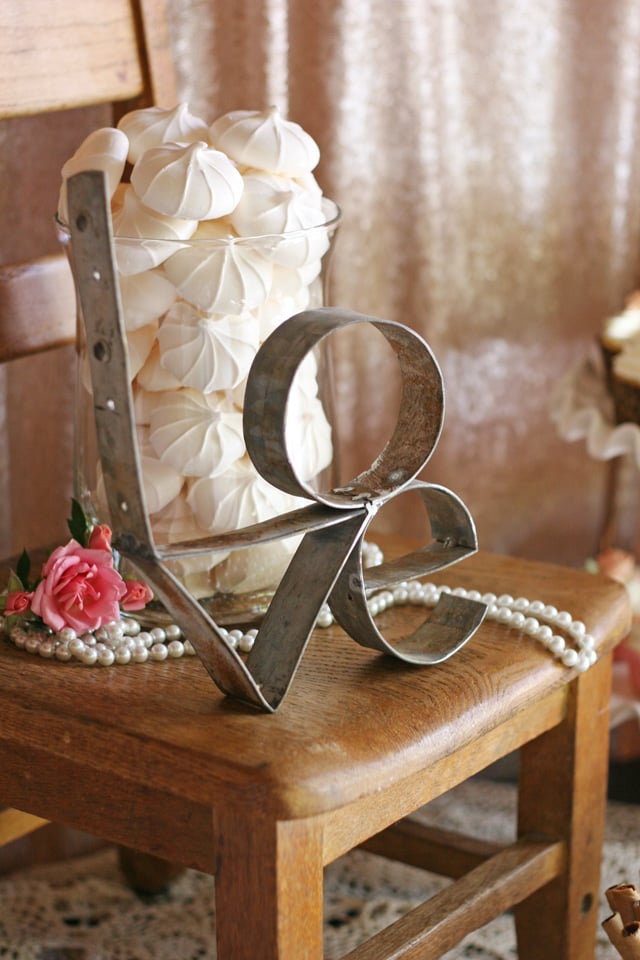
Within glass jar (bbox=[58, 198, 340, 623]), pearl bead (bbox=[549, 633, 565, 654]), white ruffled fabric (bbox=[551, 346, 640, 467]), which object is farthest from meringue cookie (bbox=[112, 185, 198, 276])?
white ruffled fabric (bbox=[551, 346, 640, 467])

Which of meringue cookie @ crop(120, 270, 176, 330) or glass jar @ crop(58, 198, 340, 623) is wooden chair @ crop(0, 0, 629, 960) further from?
meringue cookie @ crop(120, 270, 176, 330)

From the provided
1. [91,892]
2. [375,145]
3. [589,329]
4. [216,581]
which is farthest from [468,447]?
[216,581]

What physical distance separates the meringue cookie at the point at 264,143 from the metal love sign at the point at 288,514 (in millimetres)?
125

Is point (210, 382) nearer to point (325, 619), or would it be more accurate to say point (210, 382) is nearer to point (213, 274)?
point (213, 274)

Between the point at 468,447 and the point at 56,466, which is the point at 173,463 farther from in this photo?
the point at 468,447

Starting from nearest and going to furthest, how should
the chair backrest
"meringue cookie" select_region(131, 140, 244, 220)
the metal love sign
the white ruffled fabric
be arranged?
1. the metal love sign
2. "meringue cookie" select_region(131, 140, 244, 220)
3. the chair backrest
4. the white ruffled fabric

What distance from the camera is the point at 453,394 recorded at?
1.39m

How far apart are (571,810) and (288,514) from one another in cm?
34

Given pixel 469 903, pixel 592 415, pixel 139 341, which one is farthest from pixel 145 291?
pixel 592 415

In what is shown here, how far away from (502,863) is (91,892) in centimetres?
52

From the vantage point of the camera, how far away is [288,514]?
0.62m

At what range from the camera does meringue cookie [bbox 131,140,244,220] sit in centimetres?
65

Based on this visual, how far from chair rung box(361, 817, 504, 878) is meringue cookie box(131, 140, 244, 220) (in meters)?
0.52

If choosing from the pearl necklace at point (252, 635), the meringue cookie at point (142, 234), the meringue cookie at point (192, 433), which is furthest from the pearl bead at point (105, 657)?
the meringue cookie at point (142, 234)
